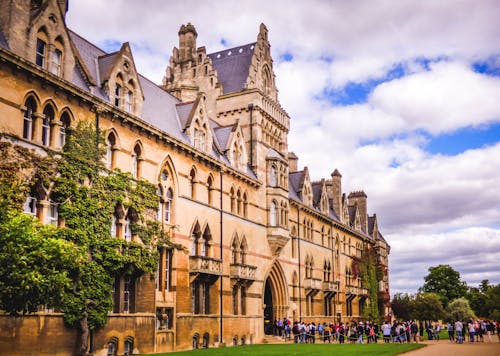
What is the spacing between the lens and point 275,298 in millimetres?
45906

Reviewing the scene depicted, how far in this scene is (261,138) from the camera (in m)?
44.7

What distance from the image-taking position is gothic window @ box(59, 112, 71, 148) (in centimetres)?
2433

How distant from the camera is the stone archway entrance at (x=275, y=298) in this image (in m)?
45.6

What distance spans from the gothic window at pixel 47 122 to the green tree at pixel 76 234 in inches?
31.7

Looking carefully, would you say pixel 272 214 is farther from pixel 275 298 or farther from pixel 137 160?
pixel 137 160

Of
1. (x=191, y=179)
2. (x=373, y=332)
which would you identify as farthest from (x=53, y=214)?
(x=373, y=332)

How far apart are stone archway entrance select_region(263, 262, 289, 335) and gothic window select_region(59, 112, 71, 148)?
2460 cm

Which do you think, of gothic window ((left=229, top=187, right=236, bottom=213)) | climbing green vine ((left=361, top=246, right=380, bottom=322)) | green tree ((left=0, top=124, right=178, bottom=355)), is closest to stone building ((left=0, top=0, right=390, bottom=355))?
gothic window ((left=229, top=187, right=236, bottom=213))

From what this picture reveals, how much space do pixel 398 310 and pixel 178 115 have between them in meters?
62.2

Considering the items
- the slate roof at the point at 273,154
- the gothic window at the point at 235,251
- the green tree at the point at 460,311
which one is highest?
the slate roof at the point at 273,154

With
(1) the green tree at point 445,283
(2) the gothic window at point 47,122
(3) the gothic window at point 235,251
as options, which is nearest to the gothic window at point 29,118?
(2) the gothic window at point 47,122

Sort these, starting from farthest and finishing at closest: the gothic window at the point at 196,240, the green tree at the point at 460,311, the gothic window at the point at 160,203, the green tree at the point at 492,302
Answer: the green tree at the point at 492,302
the green tree at the point at 460,311
the gothic window at the point at 196,240
the gothic window at the point at 160,203

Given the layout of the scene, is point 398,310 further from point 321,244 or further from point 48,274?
point 48,274

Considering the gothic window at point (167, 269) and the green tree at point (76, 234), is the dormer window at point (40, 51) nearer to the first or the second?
the green tree at point (76, 234)
